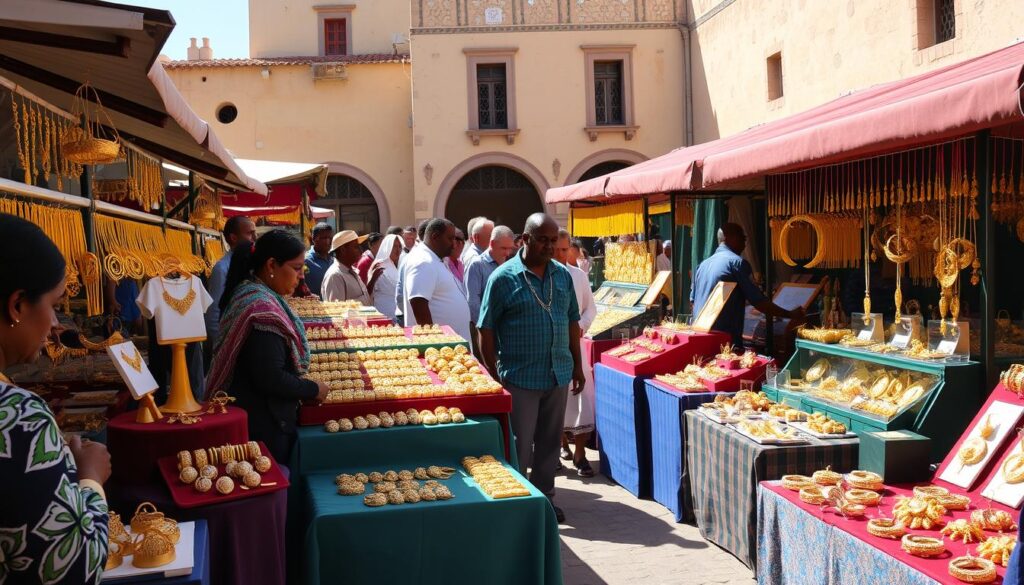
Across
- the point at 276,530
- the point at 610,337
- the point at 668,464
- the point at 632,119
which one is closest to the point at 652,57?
the point at 632,119

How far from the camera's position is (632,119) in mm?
20094

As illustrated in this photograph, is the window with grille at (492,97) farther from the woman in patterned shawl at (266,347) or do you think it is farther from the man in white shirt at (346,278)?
the woman in patterned shawl at (266,347)

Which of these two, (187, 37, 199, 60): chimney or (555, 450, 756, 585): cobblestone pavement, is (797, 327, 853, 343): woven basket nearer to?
(555, 450, 756, 585): cobblestone pavement

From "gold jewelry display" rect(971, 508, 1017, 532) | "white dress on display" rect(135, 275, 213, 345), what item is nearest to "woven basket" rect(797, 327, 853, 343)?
"gold jewelry display" rect(971, 508, 1017, 532)

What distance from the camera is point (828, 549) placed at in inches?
128

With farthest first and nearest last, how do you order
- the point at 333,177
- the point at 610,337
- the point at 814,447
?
the point at 333,177
the point at 610,337
the point at 814,447

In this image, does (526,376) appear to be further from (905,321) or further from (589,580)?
(905,321)

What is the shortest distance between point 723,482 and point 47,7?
365 centimetres

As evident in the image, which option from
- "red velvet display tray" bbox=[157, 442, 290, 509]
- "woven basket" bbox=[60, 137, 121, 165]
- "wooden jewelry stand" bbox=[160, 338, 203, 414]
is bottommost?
"red velvet display tray" bbox=[157, 442, 290, 509]

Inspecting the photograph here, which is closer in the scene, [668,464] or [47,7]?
[47,7]

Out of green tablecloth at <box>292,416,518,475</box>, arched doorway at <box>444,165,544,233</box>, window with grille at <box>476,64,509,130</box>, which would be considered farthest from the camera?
arched doorway at <box>444,165,544,233</box>

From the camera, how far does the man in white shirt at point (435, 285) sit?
6.15 meters

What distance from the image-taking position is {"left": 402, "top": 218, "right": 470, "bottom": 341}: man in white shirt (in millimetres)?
6152

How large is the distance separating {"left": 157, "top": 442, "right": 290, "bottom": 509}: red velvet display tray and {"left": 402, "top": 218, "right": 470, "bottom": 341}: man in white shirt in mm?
3237
